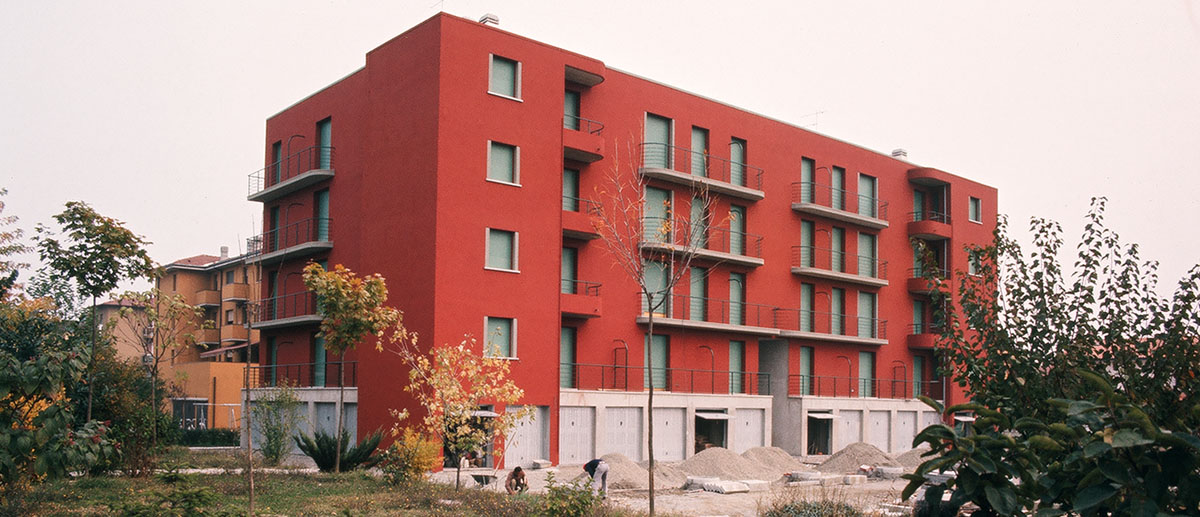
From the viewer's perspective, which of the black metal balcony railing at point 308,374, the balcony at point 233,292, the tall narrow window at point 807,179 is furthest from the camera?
the balcony at point 233,292

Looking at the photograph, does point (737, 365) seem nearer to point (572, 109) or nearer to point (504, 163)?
point (572, 109)

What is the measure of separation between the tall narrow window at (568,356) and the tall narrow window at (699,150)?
27.4 ft

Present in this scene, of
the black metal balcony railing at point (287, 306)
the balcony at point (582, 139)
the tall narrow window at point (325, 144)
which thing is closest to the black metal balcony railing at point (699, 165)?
the balcony at point (582, 139)

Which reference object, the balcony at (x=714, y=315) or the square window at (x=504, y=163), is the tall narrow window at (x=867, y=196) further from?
the square window at (x=504, y=163)

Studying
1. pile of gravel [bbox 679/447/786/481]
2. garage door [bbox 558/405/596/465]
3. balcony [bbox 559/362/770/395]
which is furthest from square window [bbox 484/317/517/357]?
pile of gravel [bbox 679/447/786/481]

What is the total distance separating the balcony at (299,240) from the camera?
35.5 m

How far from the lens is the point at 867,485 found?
2902 centimetres

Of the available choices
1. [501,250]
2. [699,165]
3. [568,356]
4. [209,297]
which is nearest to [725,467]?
[568,356]

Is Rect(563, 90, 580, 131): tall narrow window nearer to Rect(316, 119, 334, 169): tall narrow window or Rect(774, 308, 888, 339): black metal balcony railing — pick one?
Rect(316, 119, 334, 169): tall narrow window

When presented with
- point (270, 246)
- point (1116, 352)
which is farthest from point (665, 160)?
point (1116, 352)

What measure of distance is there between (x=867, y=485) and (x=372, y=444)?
1480cm

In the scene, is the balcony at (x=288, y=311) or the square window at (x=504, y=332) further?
the balcony at (x=288, y=311)

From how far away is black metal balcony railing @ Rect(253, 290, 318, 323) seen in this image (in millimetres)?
35944

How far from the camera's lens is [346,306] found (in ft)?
79.6
